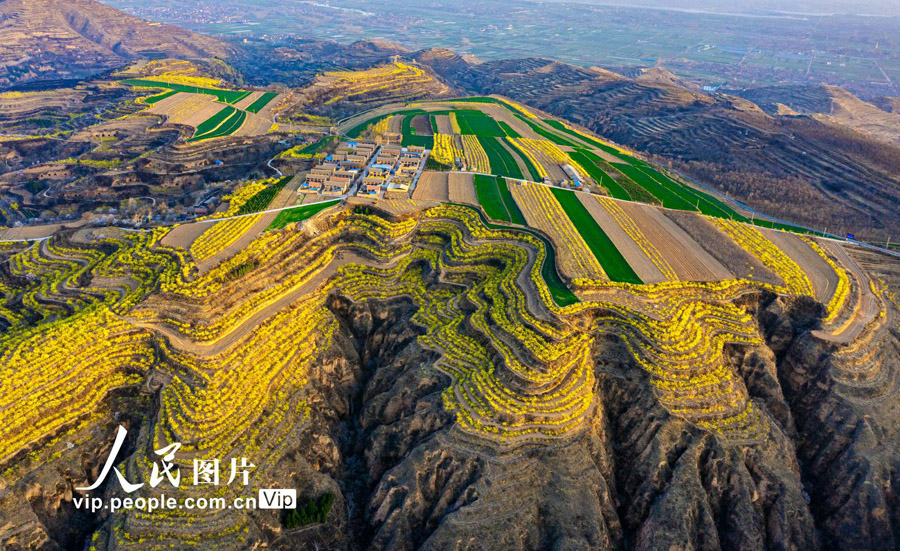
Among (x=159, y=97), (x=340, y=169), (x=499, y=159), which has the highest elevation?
(x=340, y=169)

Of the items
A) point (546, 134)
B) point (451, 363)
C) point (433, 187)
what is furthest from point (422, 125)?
point (451, 363)

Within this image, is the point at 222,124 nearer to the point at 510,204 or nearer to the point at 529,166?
the point at 529,166

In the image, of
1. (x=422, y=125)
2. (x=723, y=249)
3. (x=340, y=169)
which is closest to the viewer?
(x=723, y=249)

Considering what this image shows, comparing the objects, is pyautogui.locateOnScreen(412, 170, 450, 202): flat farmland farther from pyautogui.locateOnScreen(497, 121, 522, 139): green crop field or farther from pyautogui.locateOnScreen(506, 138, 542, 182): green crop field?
pyautogui.locateOnScreen(497, 121, 522, 139): green crop field

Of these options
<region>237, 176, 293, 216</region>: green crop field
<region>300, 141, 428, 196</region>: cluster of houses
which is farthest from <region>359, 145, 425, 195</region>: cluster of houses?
<region>237, 176, 293, 216</region>: green crop field

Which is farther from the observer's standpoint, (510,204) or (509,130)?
(509,130)

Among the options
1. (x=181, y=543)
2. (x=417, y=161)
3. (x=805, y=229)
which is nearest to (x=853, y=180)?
(x=805, y=229)

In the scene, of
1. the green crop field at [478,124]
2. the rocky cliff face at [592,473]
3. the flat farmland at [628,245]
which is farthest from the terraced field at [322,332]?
the green crop field at [478,124]
